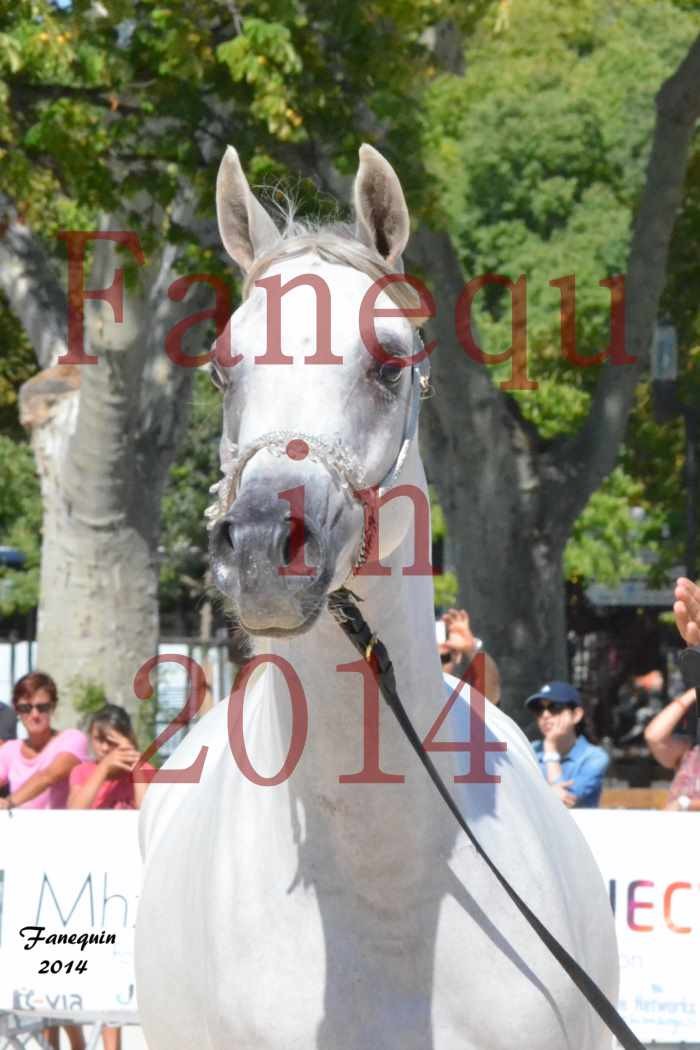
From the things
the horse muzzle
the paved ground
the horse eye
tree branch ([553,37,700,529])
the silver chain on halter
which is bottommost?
the paved ground

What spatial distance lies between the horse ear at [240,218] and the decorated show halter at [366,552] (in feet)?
1.31

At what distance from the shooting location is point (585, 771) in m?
8.33

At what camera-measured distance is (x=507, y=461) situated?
13.1 metres

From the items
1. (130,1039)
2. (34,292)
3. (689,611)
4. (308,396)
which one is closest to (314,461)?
(308,396)

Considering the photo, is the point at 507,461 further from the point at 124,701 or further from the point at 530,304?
the point at 530,304

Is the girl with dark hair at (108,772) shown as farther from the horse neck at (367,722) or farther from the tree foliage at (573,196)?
the tree foliage at (573,196)

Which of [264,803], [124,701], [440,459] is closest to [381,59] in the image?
[440,459]

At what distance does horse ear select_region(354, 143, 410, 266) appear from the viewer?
3459 mm

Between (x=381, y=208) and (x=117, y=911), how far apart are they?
191 inches

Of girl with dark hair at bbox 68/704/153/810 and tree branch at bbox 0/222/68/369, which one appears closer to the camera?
girl with dark hair at bbox 68/704/153/810

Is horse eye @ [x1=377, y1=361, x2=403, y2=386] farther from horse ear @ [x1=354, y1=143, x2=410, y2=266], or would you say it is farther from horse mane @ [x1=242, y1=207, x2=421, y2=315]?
horse ear @ [x1=354, y1=143, x2=410, y2=266]

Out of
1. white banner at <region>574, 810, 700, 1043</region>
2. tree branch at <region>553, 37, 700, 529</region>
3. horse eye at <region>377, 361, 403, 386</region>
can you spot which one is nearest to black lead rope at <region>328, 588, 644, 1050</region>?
horse eye at <region>377, 361, 403, 386</region>

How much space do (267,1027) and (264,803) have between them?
45 centimetres

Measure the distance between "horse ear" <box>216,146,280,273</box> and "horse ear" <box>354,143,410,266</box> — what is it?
207mm
